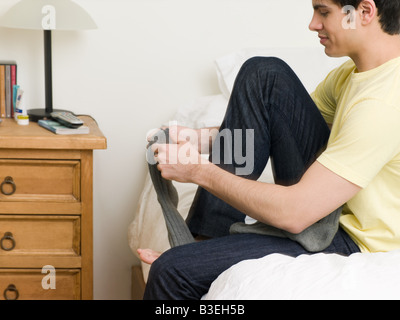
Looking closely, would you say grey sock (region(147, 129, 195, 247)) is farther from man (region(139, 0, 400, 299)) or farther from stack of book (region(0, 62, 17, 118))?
stack of book (region(0, 62, 17, 118))

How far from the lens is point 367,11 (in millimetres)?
1128

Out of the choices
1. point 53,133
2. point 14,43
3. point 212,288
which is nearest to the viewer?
point 212,288

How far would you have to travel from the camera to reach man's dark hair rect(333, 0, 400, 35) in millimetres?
1128

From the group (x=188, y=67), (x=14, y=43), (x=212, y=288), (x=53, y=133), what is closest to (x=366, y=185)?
(x=212, y=288)

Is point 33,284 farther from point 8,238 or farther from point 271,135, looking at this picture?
point 271,135

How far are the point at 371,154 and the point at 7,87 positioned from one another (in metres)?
1.20

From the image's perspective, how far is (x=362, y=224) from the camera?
1.17m

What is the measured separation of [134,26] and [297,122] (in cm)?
96

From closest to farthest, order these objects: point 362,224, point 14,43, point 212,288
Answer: point 212,288 → point 362,224 → point 14,43

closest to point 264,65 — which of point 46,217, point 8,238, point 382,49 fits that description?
point 382,49

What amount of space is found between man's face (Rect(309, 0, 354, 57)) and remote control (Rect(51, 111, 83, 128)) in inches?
28.9

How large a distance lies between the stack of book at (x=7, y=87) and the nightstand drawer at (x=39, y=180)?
0.30m

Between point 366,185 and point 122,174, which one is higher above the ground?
point 366,185

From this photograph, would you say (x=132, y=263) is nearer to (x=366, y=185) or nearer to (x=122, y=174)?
(x=122, y=174)
